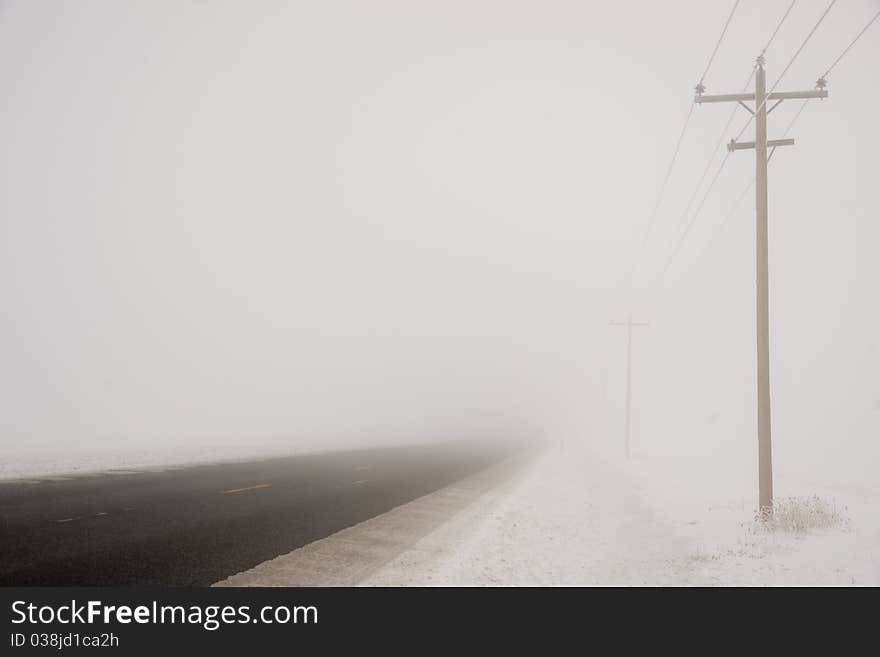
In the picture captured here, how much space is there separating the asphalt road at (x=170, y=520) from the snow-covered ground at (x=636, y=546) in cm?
246

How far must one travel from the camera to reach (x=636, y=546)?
10.7 meters

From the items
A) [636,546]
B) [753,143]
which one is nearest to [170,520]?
[636,546]

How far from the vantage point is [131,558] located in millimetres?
7172

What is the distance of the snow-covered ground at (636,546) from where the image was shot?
7.92 meters

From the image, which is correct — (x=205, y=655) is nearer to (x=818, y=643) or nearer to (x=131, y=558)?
(x=131, y=558)

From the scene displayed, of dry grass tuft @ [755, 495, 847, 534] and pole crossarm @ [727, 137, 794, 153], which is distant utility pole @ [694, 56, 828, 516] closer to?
pole crossarm @ [727, 137, 794, 153]

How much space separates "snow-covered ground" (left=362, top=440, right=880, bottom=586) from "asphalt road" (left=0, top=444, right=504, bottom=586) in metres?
2.46

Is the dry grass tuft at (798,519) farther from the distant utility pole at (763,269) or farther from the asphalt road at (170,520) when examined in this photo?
the asphalt road at (170,520)

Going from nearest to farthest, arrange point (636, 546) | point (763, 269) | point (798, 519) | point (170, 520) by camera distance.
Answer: point (170, 520) → point (798, 519) → point (636, 546) → point (763, 269)

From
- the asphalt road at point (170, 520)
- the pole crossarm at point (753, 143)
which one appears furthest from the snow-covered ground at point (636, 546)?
the pole crossarm at point (753, 143)

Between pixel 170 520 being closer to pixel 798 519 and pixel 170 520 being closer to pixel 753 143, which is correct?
pixel 798 519

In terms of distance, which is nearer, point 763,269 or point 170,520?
point 170,520

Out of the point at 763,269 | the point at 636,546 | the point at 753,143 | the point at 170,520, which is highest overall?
the point at 753,143

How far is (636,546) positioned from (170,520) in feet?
31.0
